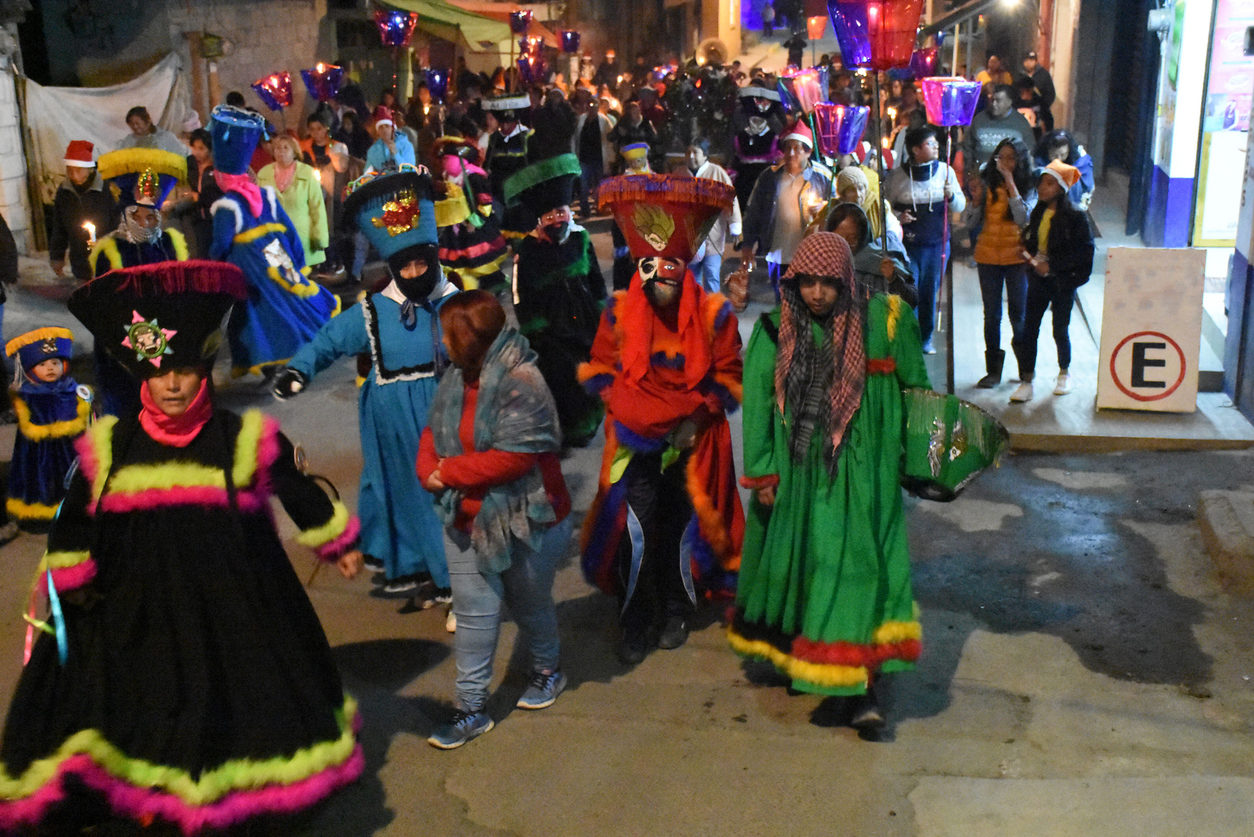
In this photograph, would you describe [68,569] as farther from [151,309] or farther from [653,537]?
[653,537]

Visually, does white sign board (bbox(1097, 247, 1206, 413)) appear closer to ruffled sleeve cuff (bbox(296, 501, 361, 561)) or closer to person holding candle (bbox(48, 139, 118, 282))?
ruffled sleeve cuff (bbox(296, 501, 361, 561))

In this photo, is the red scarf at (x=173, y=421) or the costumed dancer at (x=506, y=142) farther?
the costumed dancer at (x=506, y=142)

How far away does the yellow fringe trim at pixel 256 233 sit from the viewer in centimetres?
948

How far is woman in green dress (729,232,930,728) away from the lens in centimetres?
450

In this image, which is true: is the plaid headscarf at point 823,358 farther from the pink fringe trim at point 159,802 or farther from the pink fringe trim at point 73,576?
the pink fringe trim at point 73,576

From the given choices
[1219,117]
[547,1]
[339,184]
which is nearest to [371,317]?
[1219,117]

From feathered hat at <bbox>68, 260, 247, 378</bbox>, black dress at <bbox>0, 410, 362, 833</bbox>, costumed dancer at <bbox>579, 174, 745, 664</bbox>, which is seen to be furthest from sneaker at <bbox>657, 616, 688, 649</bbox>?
feathered hat at <bbox>68, 260, 247, 378</bbox>

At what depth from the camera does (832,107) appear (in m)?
10.9

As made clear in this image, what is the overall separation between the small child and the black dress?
130 inches

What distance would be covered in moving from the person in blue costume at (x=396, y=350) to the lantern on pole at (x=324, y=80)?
41.1 feet

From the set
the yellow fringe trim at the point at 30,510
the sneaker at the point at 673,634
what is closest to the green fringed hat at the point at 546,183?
the sneaker at the point at 673,634

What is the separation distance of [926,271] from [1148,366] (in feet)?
6.48

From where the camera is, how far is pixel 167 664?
378 cm

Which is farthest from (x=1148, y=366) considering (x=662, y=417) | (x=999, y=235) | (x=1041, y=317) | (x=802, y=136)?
(x=662, y=417)
